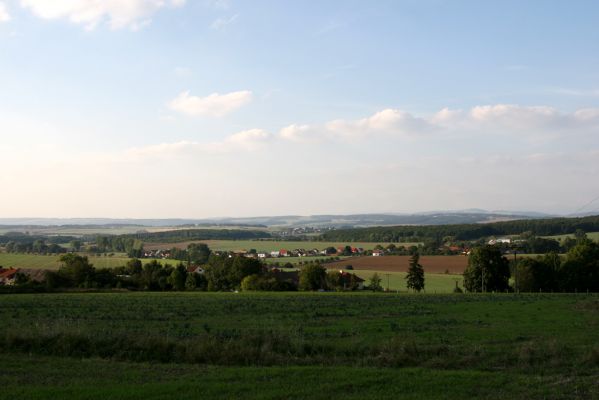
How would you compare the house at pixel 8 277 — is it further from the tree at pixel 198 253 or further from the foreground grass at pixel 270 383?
the foreground grass at pixel 270 383

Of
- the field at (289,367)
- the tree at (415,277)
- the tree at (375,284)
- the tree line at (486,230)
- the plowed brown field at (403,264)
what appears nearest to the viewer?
the field at (289,367)

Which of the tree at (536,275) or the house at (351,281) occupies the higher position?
the tree at (536,275)

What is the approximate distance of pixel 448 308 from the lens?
36.0m

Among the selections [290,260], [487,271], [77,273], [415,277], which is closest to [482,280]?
[487,271]

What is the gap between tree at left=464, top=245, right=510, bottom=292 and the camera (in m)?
65.1

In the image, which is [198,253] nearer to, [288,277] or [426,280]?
[288,277]

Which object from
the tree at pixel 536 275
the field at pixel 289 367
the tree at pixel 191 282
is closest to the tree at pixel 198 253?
the tree at pixel 191 282

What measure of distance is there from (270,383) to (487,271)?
59091 millimetres

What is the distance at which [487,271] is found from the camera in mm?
65125

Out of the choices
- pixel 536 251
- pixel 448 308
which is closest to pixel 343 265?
pixel 536 251

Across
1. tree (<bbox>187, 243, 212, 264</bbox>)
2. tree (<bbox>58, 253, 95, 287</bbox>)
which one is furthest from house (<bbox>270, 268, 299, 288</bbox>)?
tree (<bbox>187, 243, 212, 264</bbox>)

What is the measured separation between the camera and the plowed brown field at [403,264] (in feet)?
278

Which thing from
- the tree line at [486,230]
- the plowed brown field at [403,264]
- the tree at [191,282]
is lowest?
the tree at [191,282]

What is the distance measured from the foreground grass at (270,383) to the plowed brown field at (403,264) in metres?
71.8
